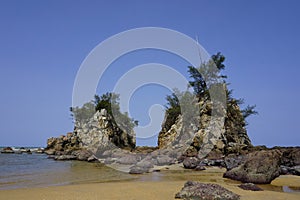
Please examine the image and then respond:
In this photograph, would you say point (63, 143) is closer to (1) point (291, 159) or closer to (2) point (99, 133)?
(2) point (99, 133)

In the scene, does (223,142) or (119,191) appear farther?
(223,142)

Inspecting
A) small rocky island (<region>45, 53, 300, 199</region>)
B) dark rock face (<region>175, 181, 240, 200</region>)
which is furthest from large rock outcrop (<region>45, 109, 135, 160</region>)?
dark rock face (<region>175, 181, 240, 200</region>)

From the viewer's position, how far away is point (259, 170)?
47.1ft

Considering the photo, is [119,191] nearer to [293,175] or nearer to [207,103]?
[293,175]

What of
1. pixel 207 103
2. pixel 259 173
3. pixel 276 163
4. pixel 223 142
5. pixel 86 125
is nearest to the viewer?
pixel 259 173

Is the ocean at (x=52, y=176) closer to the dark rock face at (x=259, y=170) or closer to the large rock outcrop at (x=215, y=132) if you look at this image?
the dark rock face at (x=259, y=170)

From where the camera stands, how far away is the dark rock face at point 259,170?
14094 mm

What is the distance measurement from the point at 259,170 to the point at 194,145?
20613 millimetres

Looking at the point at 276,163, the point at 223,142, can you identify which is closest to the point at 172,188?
the point at 276,163

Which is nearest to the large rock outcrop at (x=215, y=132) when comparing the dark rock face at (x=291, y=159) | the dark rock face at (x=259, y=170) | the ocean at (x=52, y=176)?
the dark rock face at (x=291, y=159)

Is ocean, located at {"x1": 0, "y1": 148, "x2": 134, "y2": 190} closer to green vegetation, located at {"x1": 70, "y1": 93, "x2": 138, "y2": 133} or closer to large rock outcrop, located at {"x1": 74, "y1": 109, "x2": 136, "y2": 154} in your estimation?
large rock outcrop, located at {"x1": 74, "y1": 109, "x2": 136, "y2": 154}

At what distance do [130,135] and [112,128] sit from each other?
991 centimetres

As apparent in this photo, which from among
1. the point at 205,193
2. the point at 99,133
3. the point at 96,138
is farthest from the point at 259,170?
the point at 96,138

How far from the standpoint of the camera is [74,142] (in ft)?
195
